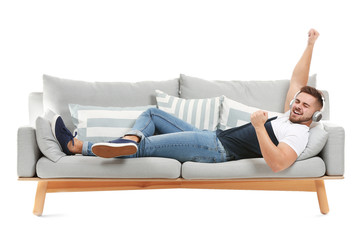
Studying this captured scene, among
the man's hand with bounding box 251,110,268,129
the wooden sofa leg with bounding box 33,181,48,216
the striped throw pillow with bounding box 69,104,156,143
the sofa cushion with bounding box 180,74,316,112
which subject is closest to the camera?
the man's hand with bounding box 251,110,268,129

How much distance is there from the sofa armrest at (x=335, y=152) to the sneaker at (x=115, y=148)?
4.21ft

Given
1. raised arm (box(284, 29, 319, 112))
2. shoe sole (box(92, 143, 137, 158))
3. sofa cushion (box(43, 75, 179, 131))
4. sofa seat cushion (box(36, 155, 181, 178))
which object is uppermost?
raised arm (box(284, 29, 319, 112))

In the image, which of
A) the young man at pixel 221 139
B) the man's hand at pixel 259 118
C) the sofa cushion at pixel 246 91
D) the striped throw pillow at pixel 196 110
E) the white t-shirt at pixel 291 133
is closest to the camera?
the man's hand at pixel 259 118

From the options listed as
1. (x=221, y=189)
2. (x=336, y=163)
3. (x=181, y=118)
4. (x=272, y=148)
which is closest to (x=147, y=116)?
(x=181, y=118)

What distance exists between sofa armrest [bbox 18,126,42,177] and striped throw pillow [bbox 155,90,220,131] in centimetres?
108

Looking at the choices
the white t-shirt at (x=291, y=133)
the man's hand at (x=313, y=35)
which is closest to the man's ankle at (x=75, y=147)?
the white t-shirt at (x=291, y=133)

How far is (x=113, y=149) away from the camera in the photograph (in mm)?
3203

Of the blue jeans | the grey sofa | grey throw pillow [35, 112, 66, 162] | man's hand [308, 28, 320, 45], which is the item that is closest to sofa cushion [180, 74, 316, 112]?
the grey sofa

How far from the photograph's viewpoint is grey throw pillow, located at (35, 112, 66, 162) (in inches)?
134

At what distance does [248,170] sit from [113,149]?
0.89 metres

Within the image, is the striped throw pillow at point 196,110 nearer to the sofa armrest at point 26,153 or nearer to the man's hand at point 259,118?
the man's hand at point 259,118

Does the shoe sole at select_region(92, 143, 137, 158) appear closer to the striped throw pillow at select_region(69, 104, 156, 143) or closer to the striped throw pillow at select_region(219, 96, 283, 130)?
the striped throw pillow at select_region(69, 104, 156, 143)

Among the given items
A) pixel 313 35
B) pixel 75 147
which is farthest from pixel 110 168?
pixel 313 35

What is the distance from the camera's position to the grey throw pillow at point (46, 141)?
3.40 metres
